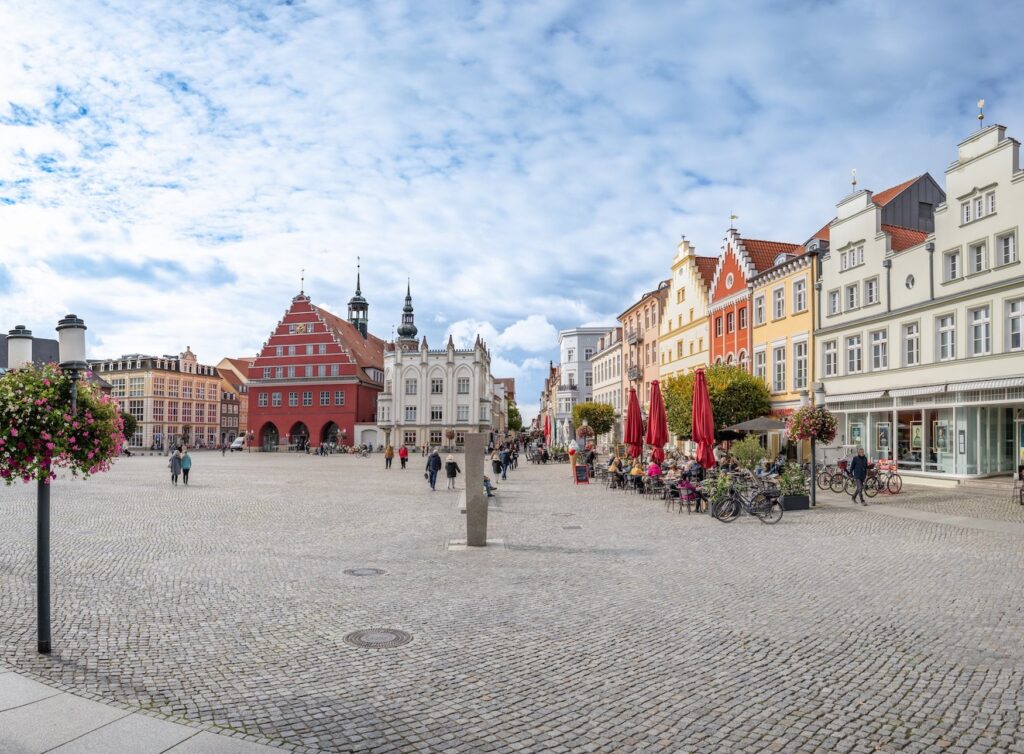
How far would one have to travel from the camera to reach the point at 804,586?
9.78 m

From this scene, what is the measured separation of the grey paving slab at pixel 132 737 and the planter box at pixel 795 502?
16.9 meters

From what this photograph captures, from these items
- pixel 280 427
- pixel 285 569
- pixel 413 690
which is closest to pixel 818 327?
pixel 285 569

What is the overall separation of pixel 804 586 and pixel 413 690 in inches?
236

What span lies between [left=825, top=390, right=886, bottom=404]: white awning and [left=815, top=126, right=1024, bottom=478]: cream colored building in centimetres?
6

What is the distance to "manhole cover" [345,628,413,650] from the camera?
7.15 metres

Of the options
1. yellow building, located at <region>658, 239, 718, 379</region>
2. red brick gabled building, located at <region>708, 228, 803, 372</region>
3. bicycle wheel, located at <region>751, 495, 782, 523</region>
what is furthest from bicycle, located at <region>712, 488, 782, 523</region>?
yellow building, located at <region>658, 239, 718, 379</region>

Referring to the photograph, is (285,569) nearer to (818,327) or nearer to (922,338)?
(922,338)

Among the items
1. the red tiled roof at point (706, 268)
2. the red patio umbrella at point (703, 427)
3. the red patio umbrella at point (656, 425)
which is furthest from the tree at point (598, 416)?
the red patio umbrella at point (703, 427)

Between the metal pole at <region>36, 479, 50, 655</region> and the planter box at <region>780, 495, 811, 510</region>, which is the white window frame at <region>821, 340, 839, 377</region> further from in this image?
the metal pole at <region>36, 479, 50, 655</region>

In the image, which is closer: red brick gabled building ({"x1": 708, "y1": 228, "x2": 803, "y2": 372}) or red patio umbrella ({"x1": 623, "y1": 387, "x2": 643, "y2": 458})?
red patio umbrella ({"x1": 623, "y1": 387, "x2": 643, "y2": 458})

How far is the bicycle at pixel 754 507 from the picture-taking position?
16797 millimetres

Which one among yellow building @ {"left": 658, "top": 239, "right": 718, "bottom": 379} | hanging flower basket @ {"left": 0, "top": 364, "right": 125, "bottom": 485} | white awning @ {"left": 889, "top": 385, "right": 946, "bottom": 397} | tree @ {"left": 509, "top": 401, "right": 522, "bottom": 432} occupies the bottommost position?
tree @ {"left": 509, "top": 401, "right": 522, "bottom": 432}

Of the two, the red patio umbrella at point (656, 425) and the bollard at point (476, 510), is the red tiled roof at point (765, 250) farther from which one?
the bollard at point (476, 510)

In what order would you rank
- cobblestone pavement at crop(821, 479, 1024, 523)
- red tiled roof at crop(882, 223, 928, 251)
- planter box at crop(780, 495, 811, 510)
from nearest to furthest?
cobblestone pavement at crop(821, 479, 1024, 523), planter box at crop(780, 495, 811, 510), red tiled roof at crop(882, 223, 928, 251)
